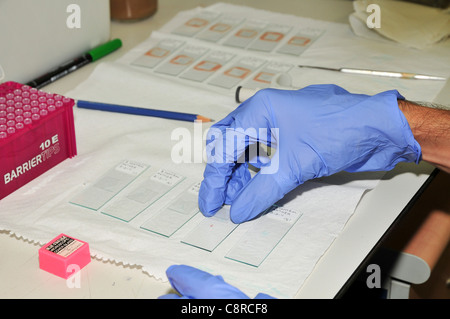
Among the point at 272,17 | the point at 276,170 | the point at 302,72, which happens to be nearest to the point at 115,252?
the point at 276,170

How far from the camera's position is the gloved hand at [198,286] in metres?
0.76

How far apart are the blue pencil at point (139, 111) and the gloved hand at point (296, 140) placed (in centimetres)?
20

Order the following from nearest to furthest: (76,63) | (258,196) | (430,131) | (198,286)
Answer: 1. (198,286)
2. (258,196)
3. (430,131)
4. (76,63)

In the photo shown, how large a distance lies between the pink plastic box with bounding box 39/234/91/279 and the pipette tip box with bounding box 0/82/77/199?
0.18 metres

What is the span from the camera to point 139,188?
1012 mm

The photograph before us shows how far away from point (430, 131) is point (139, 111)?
0.57 m

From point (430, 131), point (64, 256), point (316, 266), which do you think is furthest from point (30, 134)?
point (430, 131)

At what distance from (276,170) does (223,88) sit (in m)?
0.45

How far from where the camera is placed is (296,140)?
0.96 meters

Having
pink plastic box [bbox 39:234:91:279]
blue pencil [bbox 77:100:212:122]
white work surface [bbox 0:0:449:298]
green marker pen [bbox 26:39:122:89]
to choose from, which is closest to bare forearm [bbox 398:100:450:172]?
white work surface [bbox 0:0:449:298]

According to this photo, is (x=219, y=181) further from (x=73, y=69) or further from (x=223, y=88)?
(x=73, y=69)

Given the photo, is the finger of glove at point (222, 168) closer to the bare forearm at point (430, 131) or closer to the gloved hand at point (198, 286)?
the gloved hand at point (198, 286)

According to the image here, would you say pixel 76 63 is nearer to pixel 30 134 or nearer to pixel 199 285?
pixel 30 134

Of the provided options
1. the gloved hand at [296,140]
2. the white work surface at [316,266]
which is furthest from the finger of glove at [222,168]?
the white work surface at [316,266]
